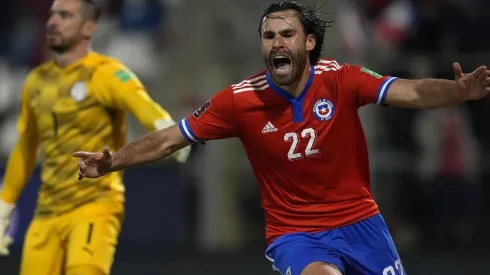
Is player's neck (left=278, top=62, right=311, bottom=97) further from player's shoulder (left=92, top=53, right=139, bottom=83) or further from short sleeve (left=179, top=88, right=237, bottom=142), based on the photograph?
player's shoulder (left=92, top=53, right=139, bottom=83)

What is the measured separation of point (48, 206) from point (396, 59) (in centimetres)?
695

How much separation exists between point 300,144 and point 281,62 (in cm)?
50

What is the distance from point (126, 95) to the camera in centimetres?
752

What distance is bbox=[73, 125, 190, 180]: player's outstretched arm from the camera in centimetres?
661

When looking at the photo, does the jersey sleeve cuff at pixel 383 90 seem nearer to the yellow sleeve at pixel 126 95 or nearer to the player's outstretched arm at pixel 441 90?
the player's outstretched arm at pixel 441 90

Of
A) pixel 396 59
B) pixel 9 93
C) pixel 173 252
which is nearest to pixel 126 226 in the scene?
pixel 173 252

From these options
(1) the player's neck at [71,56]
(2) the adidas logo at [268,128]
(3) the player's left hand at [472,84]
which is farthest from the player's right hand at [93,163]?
(3) the player's left hand at [472,84]

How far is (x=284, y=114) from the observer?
6676mm

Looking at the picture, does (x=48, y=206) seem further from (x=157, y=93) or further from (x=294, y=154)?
(x=157, y=93)

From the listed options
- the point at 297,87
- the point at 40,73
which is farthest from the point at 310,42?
the point at 40,73

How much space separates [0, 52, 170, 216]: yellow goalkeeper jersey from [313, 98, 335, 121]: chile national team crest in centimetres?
127

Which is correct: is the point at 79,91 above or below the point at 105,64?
below

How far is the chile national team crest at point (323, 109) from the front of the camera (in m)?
6.62

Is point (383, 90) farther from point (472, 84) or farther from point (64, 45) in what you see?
point (64, 45)
